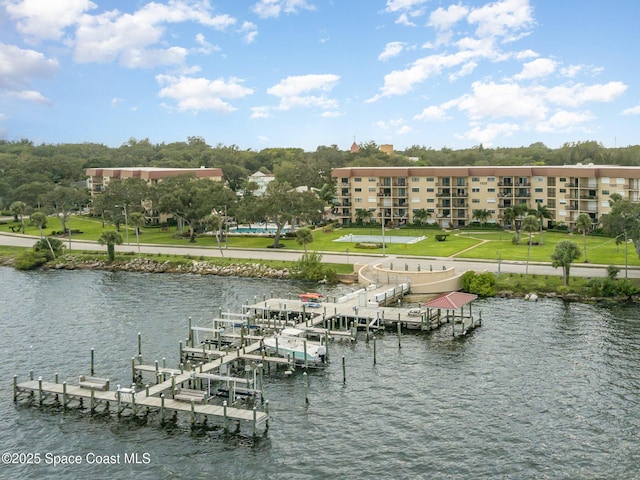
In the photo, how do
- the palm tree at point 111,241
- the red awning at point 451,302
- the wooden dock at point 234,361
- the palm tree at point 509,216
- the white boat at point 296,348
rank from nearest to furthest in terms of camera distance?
the wooden dock at point 234,361, the white boat at point 296,348, the red awning at point 451,302, the palm tree at point 111,241, the palm tree at point 509,216

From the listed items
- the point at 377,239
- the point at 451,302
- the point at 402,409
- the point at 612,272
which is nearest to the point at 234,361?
the point at 402,409

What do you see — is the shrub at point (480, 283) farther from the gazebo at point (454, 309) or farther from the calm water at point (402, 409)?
the gazebo at point (454, 309)

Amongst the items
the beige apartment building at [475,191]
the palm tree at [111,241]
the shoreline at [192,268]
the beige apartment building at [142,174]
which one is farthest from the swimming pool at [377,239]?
the beige apartment building at [142,174]

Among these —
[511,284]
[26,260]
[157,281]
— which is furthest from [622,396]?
[26,260]

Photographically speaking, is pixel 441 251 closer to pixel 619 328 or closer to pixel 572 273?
pixel 572 273

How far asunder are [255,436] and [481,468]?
15.4 m

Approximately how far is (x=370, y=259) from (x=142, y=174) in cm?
7633

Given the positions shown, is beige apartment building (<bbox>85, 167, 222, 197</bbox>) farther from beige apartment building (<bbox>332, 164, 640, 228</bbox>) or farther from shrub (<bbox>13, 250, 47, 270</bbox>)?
shrub (<bbox>13, 250, 47, 270</bbox>)

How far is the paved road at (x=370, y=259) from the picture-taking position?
95.2 meters

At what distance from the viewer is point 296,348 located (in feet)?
215

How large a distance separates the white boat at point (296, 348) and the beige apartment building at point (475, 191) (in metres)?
79.0

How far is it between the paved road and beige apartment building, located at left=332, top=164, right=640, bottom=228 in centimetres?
2869

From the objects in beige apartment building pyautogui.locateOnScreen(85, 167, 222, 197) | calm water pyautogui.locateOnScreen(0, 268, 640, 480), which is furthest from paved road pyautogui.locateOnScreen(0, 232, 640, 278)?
beige apartment building pyautogui.locateOnScreen(85, 167, 222, 197)

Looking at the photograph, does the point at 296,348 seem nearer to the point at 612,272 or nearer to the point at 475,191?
the point at 612,272
